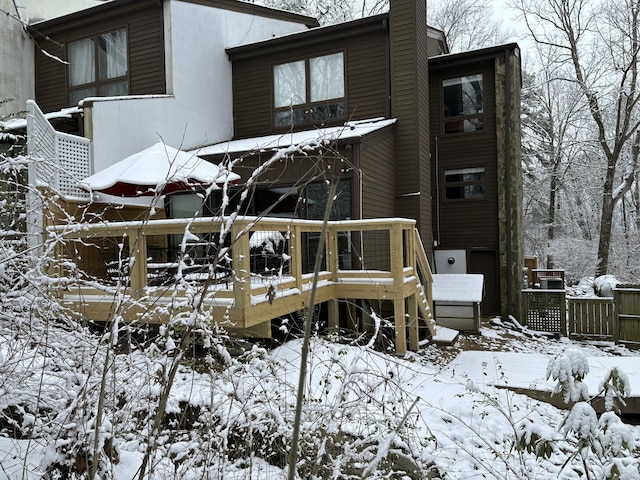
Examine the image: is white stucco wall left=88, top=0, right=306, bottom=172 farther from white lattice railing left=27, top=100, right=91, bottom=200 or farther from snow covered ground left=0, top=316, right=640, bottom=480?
snow covered ground left=0, top=316, right=640, bottom=480

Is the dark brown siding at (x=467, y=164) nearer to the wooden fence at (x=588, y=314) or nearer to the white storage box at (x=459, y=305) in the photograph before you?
the wooden fence at (x=588, y=314)

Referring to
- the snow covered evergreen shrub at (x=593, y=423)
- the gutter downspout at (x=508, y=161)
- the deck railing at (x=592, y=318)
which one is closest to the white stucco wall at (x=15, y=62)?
the gutter downspout at (x=508, y=161)

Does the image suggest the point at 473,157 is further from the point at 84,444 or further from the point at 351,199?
the point at 84,444

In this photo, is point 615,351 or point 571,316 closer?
point 615,351

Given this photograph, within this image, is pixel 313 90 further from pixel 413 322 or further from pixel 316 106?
pixel 413 322

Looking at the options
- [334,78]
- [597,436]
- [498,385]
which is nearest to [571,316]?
[498,385]

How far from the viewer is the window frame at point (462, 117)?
12.4 meters

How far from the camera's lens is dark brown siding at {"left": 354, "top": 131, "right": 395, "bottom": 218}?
904 centimetres

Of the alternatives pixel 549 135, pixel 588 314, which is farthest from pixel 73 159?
pixel 549 135

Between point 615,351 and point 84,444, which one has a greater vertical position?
point 84,444

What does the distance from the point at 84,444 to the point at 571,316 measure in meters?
10.7

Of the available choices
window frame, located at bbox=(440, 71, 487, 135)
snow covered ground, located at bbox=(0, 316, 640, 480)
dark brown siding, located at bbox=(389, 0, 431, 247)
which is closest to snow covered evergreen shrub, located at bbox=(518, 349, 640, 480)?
snow covered ground, located at bbox=(0, 316, 640, 480)

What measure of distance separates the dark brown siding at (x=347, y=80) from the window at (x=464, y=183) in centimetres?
348

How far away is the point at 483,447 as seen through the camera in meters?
4.25
